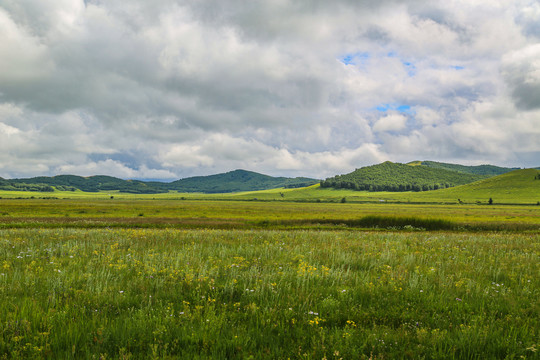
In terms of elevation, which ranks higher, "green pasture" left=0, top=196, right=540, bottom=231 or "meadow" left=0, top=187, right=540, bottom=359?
"meadow" left=0, top=187, right=540, bottom=359

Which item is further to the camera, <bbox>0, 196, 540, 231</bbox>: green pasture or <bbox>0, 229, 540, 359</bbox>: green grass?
<bbox>0, 196, 540, 231</bbox>: green pasture

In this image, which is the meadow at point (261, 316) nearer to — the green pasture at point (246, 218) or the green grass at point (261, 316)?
the green grass at point (261, 316)

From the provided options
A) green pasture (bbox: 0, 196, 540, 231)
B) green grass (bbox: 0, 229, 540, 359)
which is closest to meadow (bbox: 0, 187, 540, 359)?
green grass (bbox: 0, 229, 540, 359)

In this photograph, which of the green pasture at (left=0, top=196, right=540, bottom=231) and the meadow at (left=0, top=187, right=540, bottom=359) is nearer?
the meadow at (left=0, top=187, right=540, bottom=359)

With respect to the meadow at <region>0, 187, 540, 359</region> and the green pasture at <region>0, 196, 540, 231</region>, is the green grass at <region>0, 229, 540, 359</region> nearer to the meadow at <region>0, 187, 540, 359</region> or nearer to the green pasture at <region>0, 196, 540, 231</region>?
the meadow at <region>0, 187, 540, 359</region>

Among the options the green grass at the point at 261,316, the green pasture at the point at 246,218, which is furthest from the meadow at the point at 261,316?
the green pasture at the point at 246,218

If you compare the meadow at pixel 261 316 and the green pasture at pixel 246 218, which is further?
the green pasture at pixel 246 218

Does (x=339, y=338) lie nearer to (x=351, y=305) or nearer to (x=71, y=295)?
(x=351, y=305)

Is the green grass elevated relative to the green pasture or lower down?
elevated

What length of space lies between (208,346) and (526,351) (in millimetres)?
5726

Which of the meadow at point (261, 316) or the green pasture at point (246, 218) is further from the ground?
the meadow at point (261, 316)

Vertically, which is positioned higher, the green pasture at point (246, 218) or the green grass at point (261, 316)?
the green grass at point (261, 316)

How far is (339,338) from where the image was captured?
Answer: 5.04 meters

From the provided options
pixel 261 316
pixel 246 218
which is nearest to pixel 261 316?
pixel 261 316
